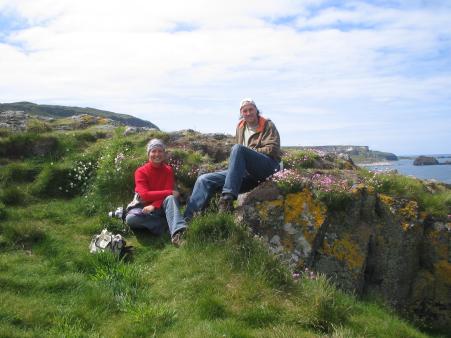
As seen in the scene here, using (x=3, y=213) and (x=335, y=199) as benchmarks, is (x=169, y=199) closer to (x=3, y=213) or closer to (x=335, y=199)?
(x=335, y=199)

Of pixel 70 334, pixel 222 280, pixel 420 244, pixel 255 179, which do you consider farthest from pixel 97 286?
pixel 420 244

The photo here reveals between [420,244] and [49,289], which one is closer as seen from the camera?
[49,289]

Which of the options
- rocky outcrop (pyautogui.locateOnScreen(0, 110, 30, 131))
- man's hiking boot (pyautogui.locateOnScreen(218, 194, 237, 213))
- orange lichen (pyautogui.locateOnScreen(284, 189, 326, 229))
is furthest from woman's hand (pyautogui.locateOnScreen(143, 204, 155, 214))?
rocky outcrop (pyautogui.locateOnScreen(0, 110, 30, 131))

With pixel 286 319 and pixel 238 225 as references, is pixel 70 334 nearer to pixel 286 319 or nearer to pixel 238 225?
pixel 286 319

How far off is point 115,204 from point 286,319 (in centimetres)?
621

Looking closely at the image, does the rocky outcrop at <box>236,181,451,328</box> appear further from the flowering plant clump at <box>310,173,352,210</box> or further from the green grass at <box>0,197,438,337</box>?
the green grass at <box>0,197,438,337</box>

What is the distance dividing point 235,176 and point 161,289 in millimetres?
2863

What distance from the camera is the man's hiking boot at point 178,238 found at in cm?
838

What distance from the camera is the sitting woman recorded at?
886cm

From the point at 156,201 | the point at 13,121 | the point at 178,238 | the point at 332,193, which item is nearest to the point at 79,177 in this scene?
the point at 156,201

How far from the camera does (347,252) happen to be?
852 cm

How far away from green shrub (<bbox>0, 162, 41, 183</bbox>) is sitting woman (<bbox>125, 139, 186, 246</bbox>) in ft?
13.9

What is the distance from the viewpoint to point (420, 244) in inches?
367

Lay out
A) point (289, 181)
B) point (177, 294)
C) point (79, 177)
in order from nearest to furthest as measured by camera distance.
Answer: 1. point (177, 294)
2. point (289, 181)
3. point (79, 177)
